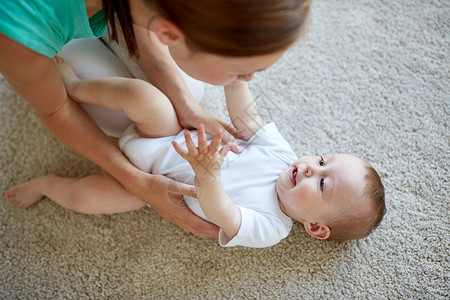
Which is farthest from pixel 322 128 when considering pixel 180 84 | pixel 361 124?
pixel 180 84

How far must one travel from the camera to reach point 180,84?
37.9 inches

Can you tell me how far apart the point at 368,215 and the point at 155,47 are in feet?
2.22

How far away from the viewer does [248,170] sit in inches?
36.6

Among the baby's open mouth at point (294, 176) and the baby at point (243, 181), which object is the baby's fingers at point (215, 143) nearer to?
the baby at point (243, 181)

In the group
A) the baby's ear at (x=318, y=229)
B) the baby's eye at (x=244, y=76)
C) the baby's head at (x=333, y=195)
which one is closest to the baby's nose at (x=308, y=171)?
the baby's head at (x=333, y=195)

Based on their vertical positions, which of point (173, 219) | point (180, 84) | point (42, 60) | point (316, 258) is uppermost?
point (42, 60)

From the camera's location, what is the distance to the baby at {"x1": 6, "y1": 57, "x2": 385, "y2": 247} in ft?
2.77

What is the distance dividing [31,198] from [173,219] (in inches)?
17.1

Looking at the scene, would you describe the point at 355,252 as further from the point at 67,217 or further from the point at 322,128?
the point at 67,217

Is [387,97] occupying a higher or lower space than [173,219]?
higher

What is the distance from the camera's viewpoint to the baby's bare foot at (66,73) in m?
0.96

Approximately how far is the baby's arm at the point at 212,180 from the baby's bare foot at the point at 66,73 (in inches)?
16.9

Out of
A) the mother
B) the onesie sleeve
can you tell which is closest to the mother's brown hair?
the mother

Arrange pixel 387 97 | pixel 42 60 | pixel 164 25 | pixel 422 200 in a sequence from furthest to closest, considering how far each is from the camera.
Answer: pixel 387 97
pixel 422 200
pixel 42 60
pixel 164 25
